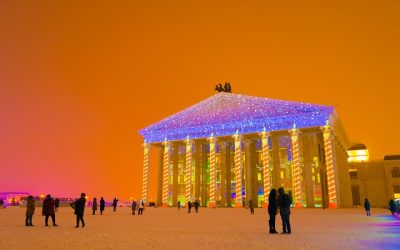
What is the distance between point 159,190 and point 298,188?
24.0 m

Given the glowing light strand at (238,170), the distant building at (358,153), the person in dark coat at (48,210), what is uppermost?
the distant building at (358,153)

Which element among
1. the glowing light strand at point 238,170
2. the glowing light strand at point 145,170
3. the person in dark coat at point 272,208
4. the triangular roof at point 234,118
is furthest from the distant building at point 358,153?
the person in dark coat at point 272,208

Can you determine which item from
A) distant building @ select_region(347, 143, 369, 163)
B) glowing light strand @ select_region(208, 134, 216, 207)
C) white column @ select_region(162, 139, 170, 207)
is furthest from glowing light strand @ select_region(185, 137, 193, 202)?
distant building @ select_region(347, 143, 369, 163)

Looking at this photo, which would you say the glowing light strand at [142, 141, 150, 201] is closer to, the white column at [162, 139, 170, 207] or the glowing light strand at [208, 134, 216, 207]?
the white column at [162, 139, 170, 207]

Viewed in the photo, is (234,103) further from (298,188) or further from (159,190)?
(159,190)

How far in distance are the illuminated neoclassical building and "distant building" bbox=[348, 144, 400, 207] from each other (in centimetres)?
2109

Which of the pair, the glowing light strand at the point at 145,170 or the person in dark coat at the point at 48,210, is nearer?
the person in dark coat at the point at 48,210

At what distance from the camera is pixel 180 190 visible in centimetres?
6012

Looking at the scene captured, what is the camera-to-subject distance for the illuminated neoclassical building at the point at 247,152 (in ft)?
157

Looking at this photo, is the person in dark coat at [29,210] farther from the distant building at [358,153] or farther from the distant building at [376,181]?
the distant building at [358,153]

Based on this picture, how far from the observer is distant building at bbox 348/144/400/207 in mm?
73250

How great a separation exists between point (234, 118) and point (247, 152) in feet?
18.7

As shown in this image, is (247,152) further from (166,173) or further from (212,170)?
(166,173)

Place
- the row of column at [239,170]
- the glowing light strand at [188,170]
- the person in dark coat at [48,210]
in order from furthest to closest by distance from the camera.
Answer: the glowing light strand at [188,170]
the row of column at [239,170]
the person in dark coat at [48,210]
